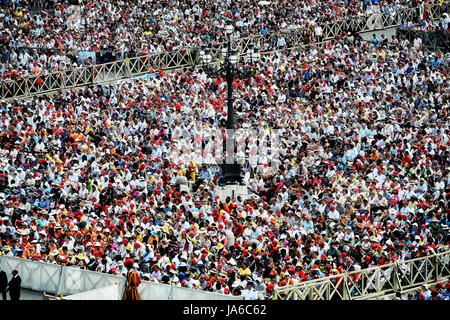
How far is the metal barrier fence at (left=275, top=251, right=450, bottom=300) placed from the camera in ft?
63.3

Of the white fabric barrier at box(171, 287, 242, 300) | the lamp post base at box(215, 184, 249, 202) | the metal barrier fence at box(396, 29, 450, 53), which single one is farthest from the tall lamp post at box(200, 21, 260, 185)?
the metal barrier fence at box(396, 29, 450, 53)

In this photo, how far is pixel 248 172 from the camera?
2806 cm

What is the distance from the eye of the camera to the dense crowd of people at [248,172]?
21.8m

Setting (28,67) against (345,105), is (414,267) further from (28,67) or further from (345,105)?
(28,67)

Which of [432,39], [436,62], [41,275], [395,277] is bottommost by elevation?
[395,277]

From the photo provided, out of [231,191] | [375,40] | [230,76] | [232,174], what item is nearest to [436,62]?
[375,40]

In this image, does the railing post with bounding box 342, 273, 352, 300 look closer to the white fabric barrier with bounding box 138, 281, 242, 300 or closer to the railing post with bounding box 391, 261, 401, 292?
the railing post with bounding box 391, 261, 401, 292

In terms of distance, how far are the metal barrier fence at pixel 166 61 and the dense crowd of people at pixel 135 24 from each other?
18.7 inches

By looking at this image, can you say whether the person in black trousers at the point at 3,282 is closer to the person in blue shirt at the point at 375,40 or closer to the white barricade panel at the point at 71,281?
the white barricade panel at the point at 71,281

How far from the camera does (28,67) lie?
3616 cm

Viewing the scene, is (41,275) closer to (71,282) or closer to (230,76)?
(71,282)

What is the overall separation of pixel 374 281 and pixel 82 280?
6.74m

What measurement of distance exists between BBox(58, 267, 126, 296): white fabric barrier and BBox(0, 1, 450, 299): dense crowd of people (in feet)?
1.89
